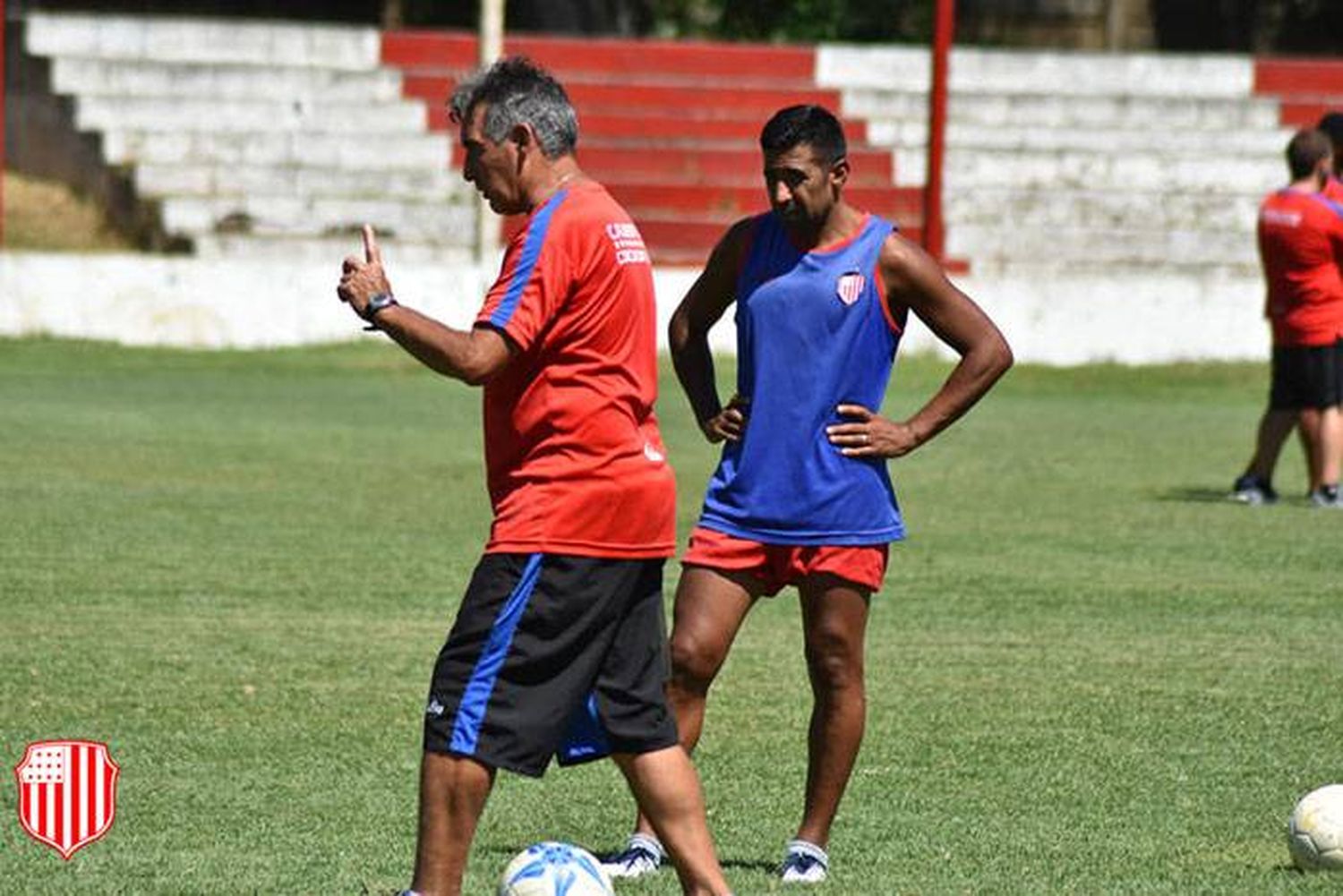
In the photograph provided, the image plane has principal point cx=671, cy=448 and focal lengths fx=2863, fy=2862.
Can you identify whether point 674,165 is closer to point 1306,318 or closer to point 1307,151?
point 1306,318

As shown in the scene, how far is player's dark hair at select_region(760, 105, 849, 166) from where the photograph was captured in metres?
7.03

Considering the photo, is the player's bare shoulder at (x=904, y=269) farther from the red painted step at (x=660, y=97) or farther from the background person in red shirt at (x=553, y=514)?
the red painted step at (x=660, y=97)

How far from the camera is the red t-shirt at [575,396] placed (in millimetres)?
6160

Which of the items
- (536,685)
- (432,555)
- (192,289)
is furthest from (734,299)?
(192,289)

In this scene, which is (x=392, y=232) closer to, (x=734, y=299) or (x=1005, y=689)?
(x=1005, y=689)

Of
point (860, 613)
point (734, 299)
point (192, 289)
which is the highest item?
point (734, 299)

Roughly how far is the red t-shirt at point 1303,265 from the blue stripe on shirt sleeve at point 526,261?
10.7m

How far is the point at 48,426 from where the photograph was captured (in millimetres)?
18312

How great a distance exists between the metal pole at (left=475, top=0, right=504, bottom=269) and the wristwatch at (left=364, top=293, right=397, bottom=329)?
768 inches

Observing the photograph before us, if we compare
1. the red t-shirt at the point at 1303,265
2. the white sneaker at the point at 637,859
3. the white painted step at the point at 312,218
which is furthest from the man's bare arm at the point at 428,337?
the white painted step at the point at 312,218

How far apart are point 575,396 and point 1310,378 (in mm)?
10894

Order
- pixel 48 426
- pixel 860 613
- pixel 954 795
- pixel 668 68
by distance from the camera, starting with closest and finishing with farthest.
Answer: pixel 860 613
pixel 954 795
pixel 48 426
pixel 668 68

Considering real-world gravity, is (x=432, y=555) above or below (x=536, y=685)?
below

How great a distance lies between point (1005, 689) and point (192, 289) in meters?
15.8
